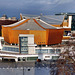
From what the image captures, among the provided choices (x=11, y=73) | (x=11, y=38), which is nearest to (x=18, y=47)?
(x=11, y=38)

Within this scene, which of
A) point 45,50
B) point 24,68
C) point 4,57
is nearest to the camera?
point 24,68

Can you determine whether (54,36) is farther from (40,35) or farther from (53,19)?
→ (53,19)

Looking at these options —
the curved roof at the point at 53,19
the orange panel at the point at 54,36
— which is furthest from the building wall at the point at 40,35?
the curved roof at the point at 53,19

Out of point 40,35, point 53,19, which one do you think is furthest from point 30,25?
point 53,19

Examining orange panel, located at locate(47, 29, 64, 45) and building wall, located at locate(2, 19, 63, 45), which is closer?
building wall, located at locate(2, 19, 63, 45)

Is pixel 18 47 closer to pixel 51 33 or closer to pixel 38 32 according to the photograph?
pixel 38 32

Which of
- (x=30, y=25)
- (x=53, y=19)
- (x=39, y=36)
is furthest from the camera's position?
(x=53, y=19)

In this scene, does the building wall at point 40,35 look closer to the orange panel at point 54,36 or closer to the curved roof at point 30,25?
the orange panel at point 54,36

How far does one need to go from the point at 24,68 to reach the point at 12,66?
3.18 metres

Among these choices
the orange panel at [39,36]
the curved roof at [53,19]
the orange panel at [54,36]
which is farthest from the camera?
the curved roof at [53,19]

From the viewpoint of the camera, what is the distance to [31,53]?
31.9m

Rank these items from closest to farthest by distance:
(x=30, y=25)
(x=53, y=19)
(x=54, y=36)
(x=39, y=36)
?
(x=39, y=36) < (x=54, y=36) < (x=30, y=25) < (x=53, y=19)

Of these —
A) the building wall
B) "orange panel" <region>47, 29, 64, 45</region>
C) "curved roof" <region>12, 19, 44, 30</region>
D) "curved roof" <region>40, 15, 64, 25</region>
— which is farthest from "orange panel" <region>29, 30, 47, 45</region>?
"curved roof" <region>40, 15, 64, 25</region>

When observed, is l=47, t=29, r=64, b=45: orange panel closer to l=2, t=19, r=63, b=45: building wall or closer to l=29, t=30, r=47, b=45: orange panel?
l=2, t=19, r=63, b=45: building wall
